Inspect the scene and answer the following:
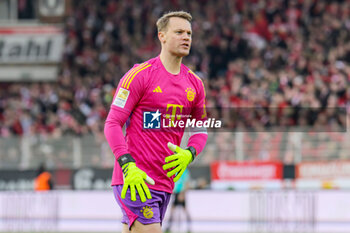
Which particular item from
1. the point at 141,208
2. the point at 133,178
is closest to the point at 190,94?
the point at 133,178

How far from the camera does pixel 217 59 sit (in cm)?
2250

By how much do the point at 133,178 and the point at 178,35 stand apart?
124cm

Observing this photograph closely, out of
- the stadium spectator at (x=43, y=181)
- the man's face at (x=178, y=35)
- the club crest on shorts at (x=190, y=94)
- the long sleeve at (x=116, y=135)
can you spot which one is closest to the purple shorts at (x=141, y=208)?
the long sleeve at (x=116, y=135)

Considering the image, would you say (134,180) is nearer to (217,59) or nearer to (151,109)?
(151,109)

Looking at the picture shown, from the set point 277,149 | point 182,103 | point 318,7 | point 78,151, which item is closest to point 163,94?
point 182,103

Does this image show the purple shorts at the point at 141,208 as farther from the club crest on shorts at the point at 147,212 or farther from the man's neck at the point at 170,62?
the man's neck at the point at 170,62

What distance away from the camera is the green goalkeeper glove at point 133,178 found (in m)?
5.49

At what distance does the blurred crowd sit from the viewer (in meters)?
19.5

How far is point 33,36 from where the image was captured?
2662 cm

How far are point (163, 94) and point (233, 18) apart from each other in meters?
18.6

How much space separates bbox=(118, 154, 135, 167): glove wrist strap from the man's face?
38.0 inches

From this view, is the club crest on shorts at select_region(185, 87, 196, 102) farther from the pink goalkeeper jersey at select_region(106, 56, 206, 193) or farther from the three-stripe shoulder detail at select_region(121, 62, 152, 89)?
the three-stripe shoulder detail at select_region(121, 62, 152, 89)

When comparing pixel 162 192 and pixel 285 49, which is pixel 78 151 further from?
pixel 162 192

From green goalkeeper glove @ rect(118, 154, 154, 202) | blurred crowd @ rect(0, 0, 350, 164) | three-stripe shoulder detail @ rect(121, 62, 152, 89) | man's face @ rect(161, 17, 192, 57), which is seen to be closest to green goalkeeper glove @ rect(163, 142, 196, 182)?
green goalkeeper glove @ rect(118, 154, 154, 202)
